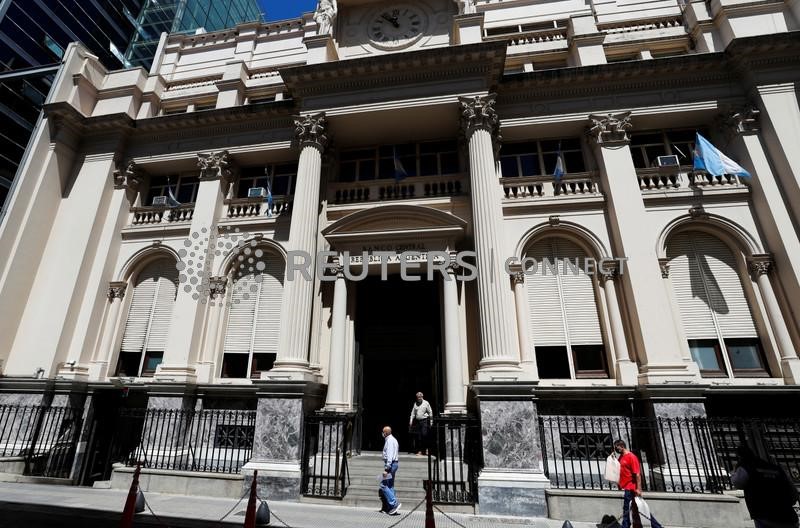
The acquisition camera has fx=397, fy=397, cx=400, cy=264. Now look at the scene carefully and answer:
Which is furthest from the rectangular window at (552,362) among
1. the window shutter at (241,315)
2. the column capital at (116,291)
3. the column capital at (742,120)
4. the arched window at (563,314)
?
the column capital at (116,291)

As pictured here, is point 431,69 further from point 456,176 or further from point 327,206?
point 327,206

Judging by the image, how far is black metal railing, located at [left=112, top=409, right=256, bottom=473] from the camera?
10.5m

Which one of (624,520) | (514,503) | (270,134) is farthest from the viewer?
(270,134)

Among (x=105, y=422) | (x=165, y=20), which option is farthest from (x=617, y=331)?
(x=165, y=20)

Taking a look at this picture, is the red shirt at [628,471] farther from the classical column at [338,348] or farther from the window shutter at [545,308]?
the classical column at [338,348]

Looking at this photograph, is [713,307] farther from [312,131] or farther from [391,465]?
[312,131]

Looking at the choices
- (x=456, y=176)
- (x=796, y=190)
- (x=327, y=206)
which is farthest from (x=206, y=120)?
(x=796, y=190)

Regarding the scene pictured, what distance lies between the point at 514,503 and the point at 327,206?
1061 cm

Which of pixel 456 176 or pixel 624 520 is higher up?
pixel 456 176

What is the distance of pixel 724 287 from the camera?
11609 millimetres

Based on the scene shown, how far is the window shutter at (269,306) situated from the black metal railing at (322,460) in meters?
3.67

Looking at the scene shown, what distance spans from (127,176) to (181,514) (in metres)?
13.6

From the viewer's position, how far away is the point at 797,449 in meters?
9.55

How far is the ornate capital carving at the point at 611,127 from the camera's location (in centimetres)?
1297
